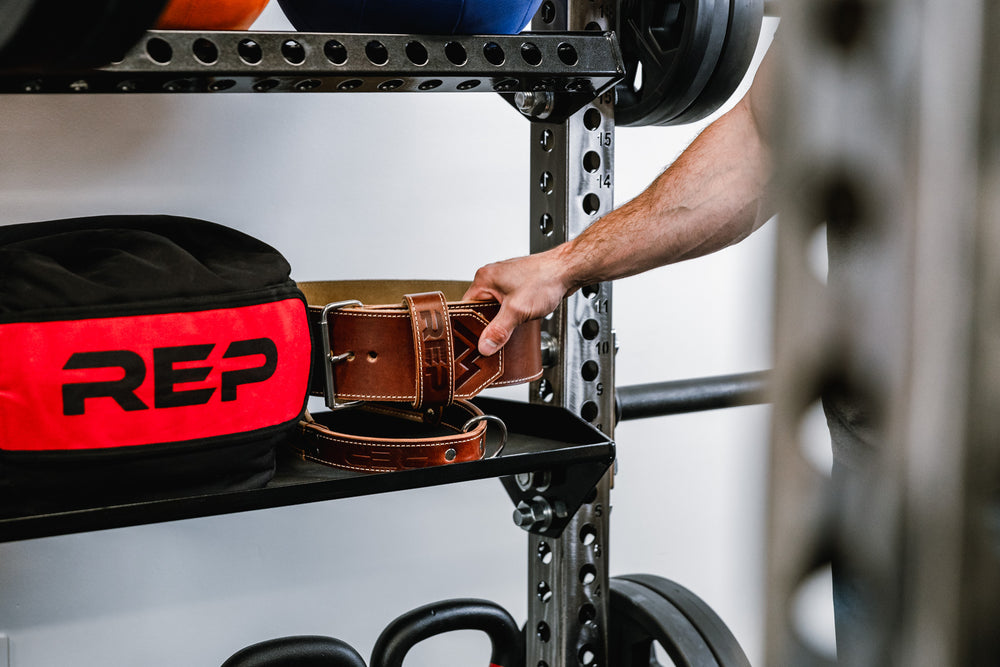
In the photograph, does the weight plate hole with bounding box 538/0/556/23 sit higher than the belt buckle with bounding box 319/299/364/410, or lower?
higher

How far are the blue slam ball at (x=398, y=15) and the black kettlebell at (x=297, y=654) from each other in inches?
24.4

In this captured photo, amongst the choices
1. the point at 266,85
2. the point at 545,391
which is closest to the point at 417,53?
the point at 266,85

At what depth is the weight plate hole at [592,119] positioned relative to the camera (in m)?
1.20

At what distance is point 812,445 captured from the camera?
0.33ft

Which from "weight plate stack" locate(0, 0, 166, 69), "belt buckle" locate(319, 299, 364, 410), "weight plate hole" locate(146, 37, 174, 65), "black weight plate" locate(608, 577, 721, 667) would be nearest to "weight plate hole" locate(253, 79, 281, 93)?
"weight plate hole" locate(146, 37, 174, 65)

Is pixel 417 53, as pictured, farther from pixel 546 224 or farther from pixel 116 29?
pixel 116 29

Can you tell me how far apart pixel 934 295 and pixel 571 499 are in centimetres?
110

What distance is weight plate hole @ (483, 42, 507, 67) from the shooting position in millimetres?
980

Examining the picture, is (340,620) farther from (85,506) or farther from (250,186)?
(85,506)

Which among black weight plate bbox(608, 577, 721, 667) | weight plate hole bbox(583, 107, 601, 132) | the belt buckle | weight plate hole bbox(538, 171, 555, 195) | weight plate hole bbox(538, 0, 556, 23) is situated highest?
weight plate hole bbox(538, 0, 556, 23)

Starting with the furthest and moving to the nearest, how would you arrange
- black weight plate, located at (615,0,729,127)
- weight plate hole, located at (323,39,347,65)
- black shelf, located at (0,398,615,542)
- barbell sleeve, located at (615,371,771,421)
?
barbell sleeve, located at (615,371,771,421) → black weight plate, located at (615,0,729,127) → weight plate hole, located at (323,39,347,65) → black shelf, located at (0,398,615,542)

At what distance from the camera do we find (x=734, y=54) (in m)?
1.17

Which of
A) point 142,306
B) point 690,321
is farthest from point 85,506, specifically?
point 690,321

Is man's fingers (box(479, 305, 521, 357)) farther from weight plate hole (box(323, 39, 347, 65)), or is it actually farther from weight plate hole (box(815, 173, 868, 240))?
weight plate hole (box(815, 173, 868, 240))
